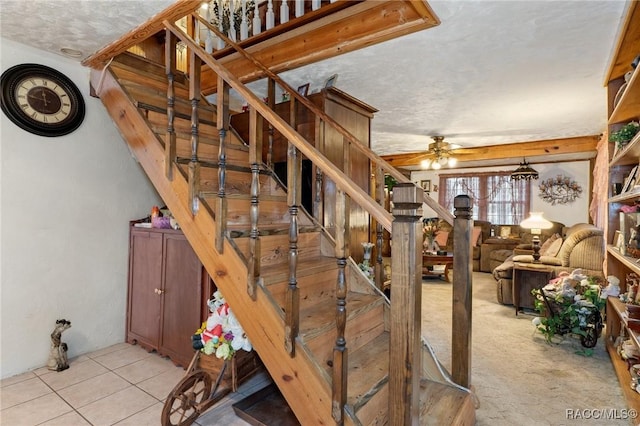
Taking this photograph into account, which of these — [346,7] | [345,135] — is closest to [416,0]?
[346,7]

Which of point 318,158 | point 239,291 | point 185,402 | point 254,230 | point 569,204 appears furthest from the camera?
point 569,204

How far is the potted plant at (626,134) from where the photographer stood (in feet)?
8.32

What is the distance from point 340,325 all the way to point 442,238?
6.60 meters

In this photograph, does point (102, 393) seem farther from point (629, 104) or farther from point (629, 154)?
point (629, 104)

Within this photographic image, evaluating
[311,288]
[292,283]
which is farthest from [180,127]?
[292,283]

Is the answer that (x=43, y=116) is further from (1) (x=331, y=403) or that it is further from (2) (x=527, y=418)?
(2) (x=527, y=418)

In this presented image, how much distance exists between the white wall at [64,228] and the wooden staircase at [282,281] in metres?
0.72

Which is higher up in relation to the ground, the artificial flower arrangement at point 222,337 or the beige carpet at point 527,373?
the artificial flower arrangement at point 222,337

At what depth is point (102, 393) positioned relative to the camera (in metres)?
2.30

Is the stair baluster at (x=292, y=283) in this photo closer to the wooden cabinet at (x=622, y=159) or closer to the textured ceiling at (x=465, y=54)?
the textured ceiling at (x=465, y=54)

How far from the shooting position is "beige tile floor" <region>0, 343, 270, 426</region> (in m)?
2.03

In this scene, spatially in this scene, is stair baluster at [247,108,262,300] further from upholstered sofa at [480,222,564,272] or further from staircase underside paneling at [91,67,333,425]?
upholstered sofa at [480,222,564,272]

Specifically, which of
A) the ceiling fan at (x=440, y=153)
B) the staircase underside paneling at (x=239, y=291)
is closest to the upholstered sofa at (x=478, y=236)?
the ceiling fan at (x=440, y=153)

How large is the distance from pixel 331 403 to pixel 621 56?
3030 millimetres
